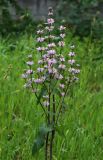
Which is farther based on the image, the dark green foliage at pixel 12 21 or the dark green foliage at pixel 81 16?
the dark green foliage at pixel 81 16

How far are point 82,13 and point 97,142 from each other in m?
2.90

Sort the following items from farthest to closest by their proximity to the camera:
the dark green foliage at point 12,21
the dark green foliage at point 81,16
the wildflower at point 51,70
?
the dark green foliage at point 81,16, the dark green foliage at point 12,21, the wildflower at point 51,70

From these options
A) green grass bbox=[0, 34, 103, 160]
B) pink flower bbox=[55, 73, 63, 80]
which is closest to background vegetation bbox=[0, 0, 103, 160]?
green grass bbox=[0, 34, 103, 160]

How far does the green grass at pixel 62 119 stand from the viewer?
113 inches

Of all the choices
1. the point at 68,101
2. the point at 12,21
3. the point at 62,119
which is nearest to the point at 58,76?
the point at 62,119

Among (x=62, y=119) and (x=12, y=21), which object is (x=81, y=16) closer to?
(x=12, y=21)

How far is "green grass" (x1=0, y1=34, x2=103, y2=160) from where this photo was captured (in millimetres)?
2863

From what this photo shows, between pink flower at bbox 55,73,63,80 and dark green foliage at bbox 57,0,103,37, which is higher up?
dark green foliage at bbox 57,0,103,37

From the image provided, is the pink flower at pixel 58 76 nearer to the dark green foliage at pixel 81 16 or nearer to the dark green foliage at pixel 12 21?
the dark green foliage at pixel 12 21

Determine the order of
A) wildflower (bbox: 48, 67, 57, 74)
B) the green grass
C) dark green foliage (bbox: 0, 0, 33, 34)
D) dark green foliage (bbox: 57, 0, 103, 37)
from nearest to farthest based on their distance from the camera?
wildflower (bbox: 48, 67, 57, 74)
the green grass
dark green foliage (bbox: 0, 0, 33, 34)
dark green foliage (bbox: 57, 0, 103, 37)

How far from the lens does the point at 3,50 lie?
464 centimetres

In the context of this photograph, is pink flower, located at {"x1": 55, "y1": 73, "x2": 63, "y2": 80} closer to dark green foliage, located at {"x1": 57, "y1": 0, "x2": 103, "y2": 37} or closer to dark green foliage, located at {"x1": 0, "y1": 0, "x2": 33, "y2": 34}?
dark green foliage, located at {"x1": 0, "y1": 0, "x2": 33, "y2": 34}

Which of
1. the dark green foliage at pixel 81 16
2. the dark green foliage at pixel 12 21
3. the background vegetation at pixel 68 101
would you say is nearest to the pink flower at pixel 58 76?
the background vegetation at pixel 68 101

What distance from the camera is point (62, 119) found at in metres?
3.20
